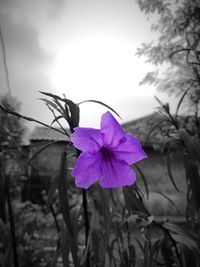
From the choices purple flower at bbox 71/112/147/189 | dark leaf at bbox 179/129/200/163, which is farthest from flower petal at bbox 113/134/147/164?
dark leaf at bbox 179/129/200/163

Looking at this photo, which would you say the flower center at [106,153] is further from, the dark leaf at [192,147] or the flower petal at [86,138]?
the dark leaf at [192,147]

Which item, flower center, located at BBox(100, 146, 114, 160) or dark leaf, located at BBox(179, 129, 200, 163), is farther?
dark leaf, located at BBox(179, 129, 200, 163)

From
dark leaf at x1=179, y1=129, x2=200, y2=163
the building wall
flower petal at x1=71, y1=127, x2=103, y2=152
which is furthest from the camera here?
the building wall

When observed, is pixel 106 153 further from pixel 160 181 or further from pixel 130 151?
pixel 160 181

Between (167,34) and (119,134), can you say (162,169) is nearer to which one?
(167,34)

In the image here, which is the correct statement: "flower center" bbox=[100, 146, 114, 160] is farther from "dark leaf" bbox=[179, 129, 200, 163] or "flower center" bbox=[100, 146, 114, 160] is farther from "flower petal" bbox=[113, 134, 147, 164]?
"dark leaf" bbox=[179, 129, 200, 163]

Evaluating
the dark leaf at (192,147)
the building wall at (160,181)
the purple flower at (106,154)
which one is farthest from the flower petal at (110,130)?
the building wall at (160,181)

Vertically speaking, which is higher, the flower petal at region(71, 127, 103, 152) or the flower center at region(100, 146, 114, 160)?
the flower petal at region(71, 127, 103, 152)

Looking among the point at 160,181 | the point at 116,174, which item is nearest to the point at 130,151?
the point at 116,174
